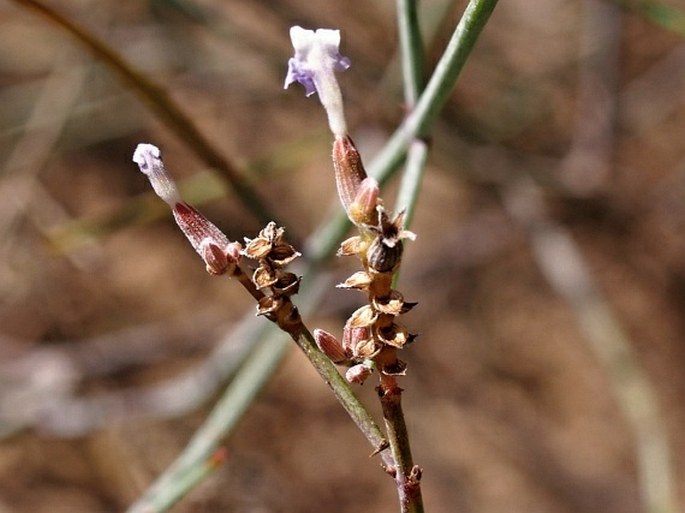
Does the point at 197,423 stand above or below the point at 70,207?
below

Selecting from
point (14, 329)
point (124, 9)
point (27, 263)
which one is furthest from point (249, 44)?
point (14, 329)

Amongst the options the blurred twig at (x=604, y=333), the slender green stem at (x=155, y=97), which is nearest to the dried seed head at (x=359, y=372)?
the slender green stem at (x=155, y=97)

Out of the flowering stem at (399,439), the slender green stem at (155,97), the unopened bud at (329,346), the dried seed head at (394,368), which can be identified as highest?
the slender green stem at (155,97)

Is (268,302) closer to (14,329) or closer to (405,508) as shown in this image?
(405,508)

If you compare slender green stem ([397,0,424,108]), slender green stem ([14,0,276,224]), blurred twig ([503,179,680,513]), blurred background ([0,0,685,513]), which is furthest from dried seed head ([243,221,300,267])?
blurred background ([0,0,685,513])

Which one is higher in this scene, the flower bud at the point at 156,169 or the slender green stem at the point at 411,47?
the slender green stem at the point at 411,47

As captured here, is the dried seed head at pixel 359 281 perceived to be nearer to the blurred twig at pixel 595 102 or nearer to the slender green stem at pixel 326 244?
the slender green stem at pixel 326 244
